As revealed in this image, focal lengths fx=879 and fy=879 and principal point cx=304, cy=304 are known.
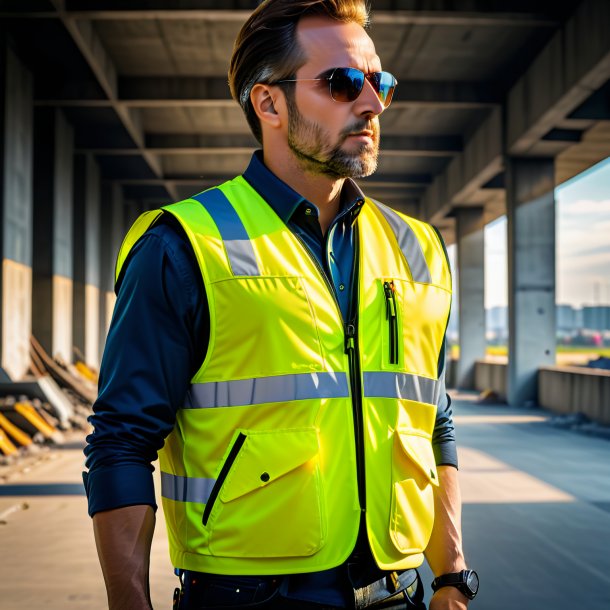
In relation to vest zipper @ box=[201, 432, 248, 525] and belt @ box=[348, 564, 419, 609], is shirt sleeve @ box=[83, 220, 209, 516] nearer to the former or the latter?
vest zipper @ box=[201, 432, 248, 525]

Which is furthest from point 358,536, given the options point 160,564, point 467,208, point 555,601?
point 467,208

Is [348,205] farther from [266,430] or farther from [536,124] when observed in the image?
[536,124]

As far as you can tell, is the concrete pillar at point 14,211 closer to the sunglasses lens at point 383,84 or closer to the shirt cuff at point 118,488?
the sunglasses lens at point 383,84

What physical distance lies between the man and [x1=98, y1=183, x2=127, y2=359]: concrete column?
27933mm

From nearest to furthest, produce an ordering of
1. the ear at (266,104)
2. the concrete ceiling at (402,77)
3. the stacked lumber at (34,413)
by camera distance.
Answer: the ear at (266,104) < the stacked lumber at (34,413) < the concrete ceiling at (402,77)

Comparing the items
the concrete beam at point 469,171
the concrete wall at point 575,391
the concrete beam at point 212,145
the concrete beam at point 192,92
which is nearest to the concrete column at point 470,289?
the concrete beam at point 469,171

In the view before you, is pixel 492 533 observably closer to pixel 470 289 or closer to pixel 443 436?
pixel 443 436

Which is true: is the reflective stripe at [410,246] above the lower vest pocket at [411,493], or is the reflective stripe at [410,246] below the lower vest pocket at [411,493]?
above

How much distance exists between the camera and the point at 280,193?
2.06 metres

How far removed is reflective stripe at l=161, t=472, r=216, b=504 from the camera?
1787 mm

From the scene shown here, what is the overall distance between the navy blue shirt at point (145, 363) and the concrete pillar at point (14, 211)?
1457cm

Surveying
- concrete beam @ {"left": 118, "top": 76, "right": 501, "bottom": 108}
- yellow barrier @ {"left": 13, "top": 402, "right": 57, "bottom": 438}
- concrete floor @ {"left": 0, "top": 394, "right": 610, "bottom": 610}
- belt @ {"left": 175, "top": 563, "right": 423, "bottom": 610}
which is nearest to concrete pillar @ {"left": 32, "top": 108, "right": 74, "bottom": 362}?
concrete beam @ {"left": 118, "top": 76, "right": 501, "bottom": 108}

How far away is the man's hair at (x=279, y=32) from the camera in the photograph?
6.67 ft

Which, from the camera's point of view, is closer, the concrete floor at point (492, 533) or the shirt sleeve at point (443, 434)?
the shirt sleeve at point (443, 434)
